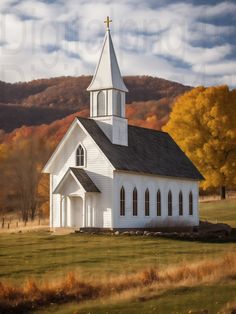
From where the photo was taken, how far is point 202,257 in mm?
30000

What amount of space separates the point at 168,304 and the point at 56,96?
154 meters

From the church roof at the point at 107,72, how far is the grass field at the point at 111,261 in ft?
37.7

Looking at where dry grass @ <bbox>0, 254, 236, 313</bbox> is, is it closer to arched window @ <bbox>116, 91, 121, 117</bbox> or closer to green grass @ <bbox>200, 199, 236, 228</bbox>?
arched window @ <bbox>116, 91, 121, 117</bbox>

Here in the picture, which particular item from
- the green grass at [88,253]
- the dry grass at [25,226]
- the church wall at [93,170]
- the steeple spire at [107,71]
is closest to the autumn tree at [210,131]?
the dry grass at [25,226]

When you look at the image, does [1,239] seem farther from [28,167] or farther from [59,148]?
[28,167]

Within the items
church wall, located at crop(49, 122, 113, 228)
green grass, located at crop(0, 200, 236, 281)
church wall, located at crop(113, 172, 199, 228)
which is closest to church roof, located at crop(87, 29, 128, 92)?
church wall, located at crop(49, 122, 113, 228)

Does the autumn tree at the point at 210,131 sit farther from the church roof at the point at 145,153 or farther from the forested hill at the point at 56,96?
the forested hill at the point at 56,96

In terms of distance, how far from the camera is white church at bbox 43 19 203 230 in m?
43.9

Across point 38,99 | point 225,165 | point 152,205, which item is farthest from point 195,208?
point 38,99

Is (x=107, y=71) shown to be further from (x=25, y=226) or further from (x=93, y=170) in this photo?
(x=25, y=226)

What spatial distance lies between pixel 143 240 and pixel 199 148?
92.2ft

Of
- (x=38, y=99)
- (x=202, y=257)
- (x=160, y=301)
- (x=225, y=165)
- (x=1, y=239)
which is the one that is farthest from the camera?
(x=38, y=99)

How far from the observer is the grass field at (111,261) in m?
18.8

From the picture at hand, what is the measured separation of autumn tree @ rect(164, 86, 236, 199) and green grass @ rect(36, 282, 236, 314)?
45208 mm
